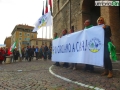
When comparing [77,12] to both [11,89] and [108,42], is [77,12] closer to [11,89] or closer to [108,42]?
[108,42]

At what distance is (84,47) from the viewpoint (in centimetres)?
621

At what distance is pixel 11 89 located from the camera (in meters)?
3.86

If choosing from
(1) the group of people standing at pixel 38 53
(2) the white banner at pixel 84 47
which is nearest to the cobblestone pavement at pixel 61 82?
(2) the white banner at pixel 84 47

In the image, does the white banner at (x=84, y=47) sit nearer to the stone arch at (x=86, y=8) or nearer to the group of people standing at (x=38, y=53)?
the stone arch at (x=86, y=8)

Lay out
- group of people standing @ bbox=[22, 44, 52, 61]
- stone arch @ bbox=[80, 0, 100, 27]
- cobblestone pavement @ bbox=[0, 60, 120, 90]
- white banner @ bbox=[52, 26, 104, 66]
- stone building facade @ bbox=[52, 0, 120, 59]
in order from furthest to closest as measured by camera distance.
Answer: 1. group of people standing @ bbox=[22, 44, 52, 61]
2. stone arch @ bbox=[80, 0, 100, 27]
3. stone building facade @ bbox=[52, 0, 120, 59]
4. white banner @ bbox=[52, 26, 104, 66]
5. cobblestone pavement @ bbox=[0, 60, 120, 90]

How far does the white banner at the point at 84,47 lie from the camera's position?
17.8 feet

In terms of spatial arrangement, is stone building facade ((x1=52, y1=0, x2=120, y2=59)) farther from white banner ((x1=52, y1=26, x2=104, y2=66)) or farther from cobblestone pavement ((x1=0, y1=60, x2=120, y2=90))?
cobblestone pavement ((x1=0, y1=60, x2=120, y2=90))

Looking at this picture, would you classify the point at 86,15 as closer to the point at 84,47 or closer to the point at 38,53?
the point at 38,53

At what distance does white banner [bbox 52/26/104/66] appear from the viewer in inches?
213

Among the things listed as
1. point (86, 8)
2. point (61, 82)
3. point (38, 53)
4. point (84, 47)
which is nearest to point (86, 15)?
point (86, 8)

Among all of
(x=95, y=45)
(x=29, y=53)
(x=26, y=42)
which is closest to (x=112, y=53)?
(x=95, y=45)

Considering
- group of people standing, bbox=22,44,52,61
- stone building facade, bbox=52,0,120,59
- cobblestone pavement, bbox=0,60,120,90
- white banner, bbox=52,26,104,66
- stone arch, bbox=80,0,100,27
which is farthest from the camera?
group of people standing, bbox=22,44,52,61

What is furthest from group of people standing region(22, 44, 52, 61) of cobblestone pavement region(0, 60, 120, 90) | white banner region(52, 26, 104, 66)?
cobblestone pavement region(0, 60, 120, 90)

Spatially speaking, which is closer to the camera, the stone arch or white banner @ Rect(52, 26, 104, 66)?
white banner @ Rect(52, 26, 104, 66)
